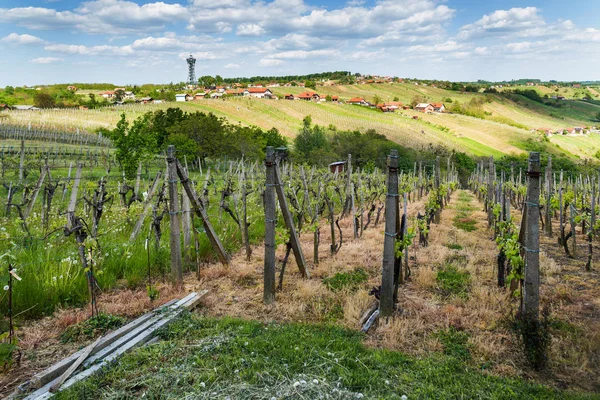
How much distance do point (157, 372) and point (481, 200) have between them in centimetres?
2159

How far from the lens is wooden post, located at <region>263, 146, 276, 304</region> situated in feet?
18.0

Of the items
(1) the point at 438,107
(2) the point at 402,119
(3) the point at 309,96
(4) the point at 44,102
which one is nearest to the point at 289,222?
(2) the point at 402,119

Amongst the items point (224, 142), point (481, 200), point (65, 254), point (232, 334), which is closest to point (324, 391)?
point (232, 334)

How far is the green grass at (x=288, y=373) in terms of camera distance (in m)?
3.23

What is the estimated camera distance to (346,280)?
20.6 feet

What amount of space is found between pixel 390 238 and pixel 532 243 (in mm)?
1498

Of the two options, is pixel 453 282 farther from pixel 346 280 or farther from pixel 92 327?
pixel 92 327

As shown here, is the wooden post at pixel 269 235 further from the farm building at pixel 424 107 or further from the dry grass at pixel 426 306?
the farm building at pixel 424 107

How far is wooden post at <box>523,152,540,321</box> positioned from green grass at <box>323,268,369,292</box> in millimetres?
2509

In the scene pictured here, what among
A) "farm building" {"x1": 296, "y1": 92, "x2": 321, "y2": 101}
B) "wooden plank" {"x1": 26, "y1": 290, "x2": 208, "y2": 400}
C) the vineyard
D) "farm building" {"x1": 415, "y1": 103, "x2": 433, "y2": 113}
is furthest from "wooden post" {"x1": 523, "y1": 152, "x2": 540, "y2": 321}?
"farm building" {"x1": 296, "y1": 92, "x2": 321, "y2": 101}

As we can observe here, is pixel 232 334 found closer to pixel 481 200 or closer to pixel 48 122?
pixel 481 200

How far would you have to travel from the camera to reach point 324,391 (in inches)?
125

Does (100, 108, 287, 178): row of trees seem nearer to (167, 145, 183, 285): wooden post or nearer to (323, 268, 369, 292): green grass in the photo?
(167, 145, 183, 285): wooden post

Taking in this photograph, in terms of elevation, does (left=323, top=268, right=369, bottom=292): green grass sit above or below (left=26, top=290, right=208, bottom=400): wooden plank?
below
